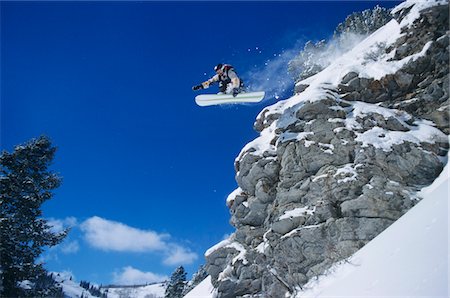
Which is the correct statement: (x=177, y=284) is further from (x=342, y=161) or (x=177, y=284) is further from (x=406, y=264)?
(x=406, y=264)

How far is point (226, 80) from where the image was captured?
18297mm

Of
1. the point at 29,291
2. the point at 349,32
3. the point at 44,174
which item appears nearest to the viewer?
the point at 29,291

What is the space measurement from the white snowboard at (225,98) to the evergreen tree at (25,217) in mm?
9719

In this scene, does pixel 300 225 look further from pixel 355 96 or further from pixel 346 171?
pixel 355 96

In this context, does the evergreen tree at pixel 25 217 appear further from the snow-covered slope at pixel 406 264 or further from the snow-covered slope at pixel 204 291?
the snow-covered slope at pixel 204 291

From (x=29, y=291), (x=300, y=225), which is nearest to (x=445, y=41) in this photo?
(x=300, y=225)

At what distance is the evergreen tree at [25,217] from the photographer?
47.5 feet

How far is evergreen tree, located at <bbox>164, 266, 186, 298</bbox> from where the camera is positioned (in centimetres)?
4716

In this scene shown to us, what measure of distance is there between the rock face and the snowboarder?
850cm

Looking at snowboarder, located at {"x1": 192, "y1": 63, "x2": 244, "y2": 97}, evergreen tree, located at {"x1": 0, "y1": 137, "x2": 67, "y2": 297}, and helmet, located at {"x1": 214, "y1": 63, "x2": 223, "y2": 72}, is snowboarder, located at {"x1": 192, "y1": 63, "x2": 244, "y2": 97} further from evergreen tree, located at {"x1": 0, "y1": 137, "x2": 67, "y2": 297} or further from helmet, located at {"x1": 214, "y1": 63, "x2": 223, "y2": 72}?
evergreen tree, located at {"x1": 0, "y1": 137, "x2": 67, "y2": 297}

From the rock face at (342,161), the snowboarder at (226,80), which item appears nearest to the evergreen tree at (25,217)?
the snowboarder at (226,80)

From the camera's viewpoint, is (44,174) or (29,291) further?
(44,174)

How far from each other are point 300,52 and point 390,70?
34.5m

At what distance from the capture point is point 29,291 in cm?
1459
